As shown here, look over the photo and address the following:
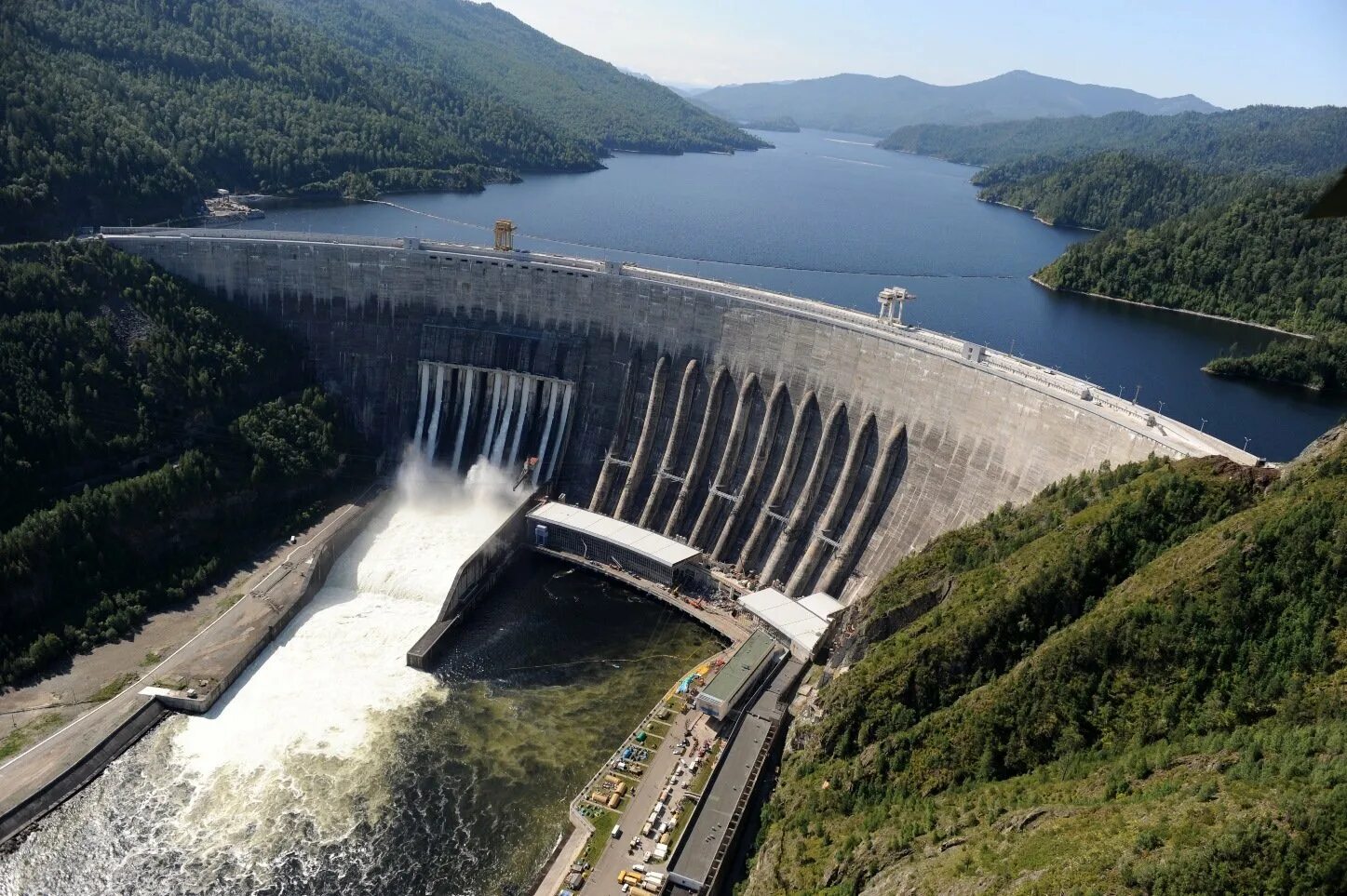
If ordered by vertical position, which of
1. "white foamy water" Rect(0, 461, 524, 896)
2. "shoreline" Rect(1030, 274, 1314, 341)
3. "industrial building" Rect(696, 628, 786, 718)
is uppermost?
"shoreline" Rect(1030, 274, 1314, 341)

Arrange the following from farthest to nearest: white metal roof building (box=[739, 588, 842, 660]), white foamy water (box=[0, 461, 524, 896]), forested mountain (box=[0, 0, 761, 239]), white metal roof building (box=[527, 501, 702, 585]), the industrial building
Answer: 1. forested mountain (box=[0, 0, 761, 239])
2. white metal roof building (box=[527, 501, 702, 585])
3. white metal roof building (box=[739, 588, 842, 660])
4. the industrial building
5. white foamy water (box=[0, 461, 524, 896])

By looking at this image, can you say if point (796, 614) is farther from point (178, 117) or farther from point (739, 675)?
point (178, 117)

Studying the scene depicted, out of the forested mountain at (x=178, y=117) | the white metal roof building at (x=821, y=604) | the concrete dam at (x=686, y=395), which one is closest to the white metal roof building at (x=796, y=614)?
the white metal roof building at (x=821, y=604)

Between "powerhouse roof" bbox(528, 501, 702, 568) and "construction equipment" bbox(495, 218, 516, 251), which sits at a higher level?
"construction equipment" bbox(495, 218, 516, 251)

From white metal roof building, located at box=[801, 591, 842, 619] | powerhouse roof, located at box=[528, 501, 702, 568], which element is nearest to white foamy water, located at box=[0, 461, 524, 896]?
powerhouse roof, located at box=[528, 501, 702, 568]

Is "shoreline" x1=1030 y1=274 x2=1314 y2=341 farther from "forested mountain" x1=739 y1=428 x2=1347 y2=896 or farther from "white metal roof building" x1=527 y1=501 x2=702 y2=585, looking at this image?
"white metal roof building" x1=527 y1=501 x2=702 y2=585

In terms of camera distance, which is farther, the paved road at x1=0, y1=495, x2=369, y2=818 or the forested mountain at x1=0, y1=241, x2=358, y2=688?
the forested mountain at x1=0, y1=241, x2=358, y2=688

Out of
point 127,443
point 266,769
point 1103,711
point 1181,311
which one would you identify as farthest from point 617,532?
point 1181,311
